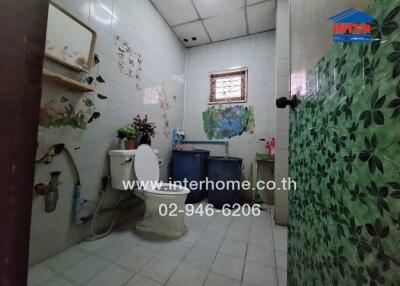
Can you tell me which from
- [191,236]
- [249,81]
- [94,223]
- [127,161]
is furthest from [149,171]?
[249,81]

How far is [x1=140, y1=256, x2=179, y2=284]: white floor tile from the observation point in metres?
1.05

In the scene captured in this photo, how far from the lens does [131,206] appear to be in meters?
1.90

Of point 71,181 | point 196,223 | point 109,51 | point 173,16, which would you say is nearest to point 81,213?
point 71,181

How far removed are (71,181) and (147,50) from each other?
1.58 meters

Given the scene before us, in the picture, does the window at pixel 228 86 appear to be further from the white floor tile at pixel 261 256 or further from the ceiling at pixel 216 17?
the white floor tile at pixel 261 256

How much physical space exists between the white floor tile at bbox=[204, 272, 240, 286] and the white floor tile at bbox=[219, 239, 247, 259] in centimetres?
24

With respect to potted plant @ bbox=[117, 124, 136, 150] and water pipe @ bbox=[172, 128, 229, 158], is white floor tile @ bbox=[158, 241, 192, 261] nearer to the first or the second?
potted plant @ bbox=[117, 124, 136, 150]

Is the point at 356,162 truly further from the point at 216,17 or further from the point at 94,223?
the point at 216,17

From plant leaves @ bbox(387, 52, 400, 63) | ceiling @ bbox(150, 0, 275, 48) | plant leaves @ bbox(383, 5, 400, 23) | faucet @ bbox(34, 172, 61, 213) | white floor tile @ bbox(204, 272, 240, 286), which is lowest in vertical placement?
white floor tile @ bbox(204, 272, 240, 286)

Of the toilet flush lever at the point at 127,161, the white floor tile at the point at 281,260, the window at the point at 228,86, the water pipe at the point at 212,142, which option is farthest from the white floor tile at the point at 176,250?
the window at the point at 228,86

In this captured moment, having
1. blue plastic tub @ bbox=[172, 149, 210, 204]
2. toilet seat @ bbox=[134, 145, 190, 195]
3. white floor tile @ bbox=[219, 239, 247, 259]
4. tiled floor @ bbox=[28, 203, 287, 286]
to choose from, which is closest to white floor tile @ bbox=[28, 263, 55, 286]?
tiled floor @ bbox=[28, 203, 287, 286]

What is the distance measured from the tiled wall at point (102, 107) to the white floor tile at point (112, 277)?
438 millimetres

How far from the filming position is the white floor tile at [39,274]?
98cm

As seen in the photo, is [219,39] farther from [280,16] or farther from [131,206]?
[131,206]
